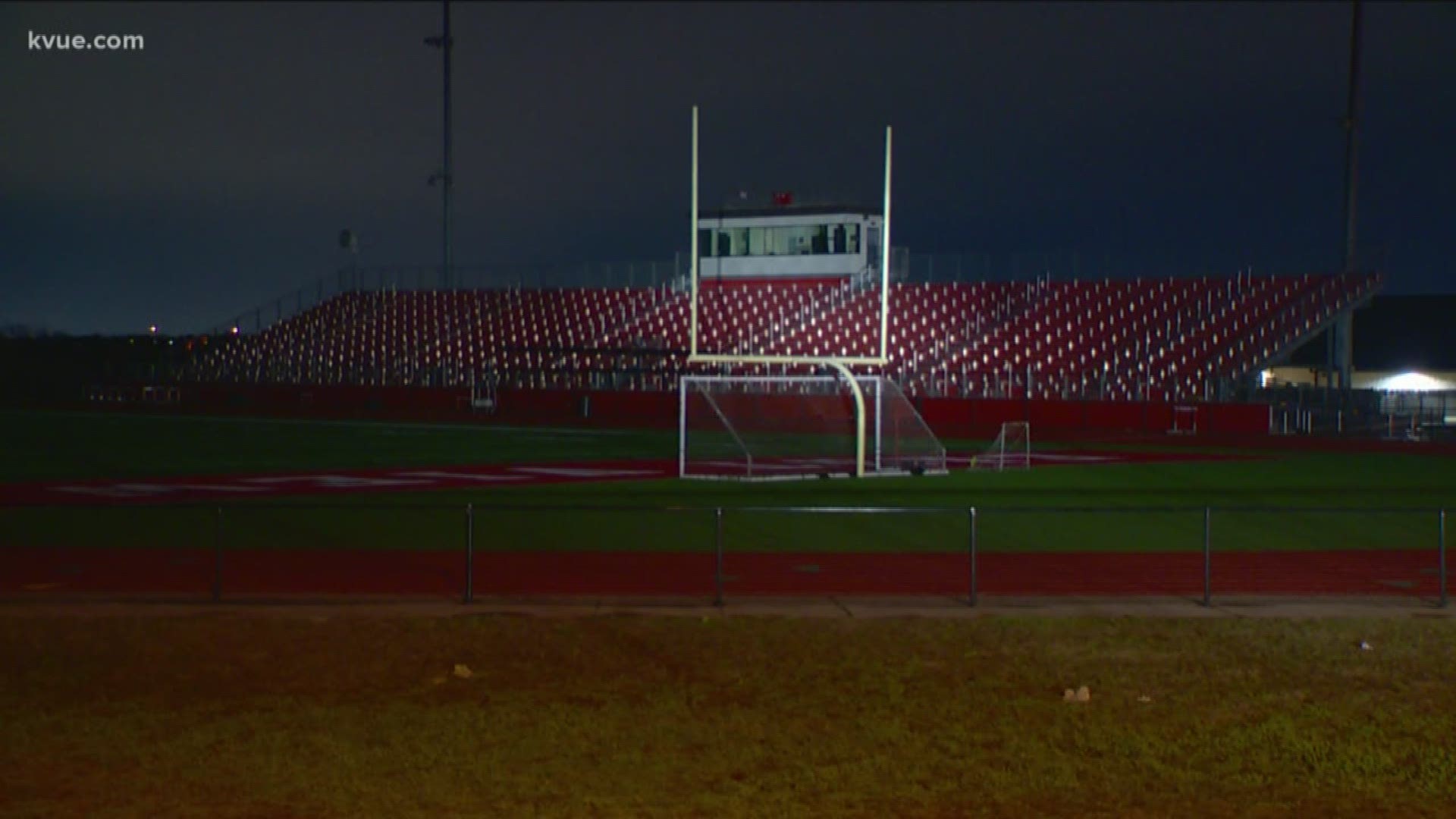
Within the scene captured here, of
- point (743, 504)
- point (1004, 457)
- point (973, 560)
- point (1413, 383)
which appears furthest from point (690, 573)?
point (1413, 383)

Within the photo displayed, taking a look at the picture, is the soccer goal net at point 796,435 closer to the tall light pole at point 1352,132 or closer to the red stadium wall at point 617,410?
the red stadium wall at point 617,410

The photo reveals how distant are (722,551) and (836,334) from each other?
4448 centimetres

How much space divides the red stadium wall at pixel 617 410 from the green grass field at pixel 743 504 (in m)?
6.75

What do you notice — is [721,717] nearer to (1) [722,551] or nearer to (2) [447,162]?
(1) [722,551]

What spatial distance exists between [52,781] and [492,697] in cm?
308

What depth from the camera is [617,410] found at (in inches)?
Answer: 2322

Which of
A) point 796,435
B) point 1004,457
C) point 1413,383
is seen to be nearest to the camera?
point 1004,457

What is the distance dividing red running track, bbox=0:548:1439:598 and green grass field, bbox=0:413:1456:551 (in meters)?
0.71

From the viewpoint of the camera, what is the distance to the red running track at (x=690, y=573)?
655 inches

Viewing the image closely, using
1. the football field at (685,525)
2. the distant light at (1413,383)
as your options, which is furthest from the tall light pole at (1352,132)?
the distant light at (1413,383)

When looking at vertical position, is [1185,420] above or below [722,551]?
above

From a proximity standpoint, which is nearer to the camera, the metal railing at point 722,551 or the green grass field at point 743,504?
the metal railing at point 722,551

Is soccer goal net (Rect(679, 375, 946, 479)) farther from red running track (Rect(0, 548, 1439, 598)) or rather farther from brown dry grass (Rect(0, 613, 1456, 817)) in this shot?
brown dry grass (Rect(0, 613, 1456, 817))

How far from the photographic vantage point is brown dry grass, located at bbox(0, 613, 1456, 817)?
8977 millimetres
